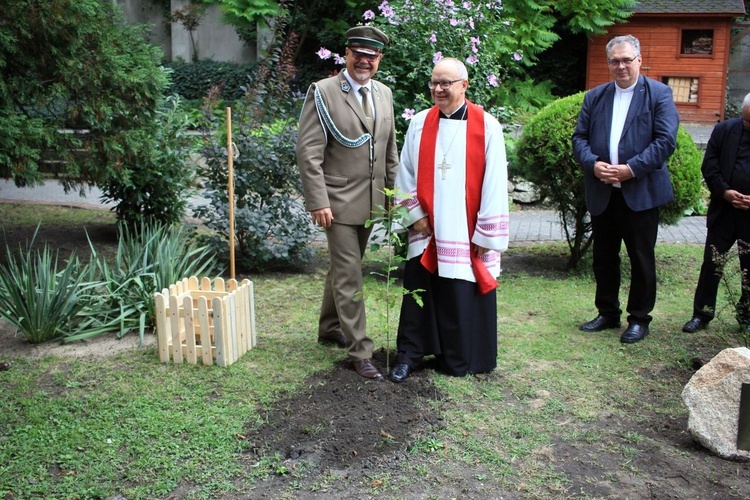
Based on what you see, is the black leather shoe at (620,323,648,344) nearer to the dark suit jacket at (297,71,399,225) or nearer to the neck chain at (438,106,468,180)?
the neck chain at (438,106,468,180)

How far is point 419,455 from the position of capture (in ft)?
13.2

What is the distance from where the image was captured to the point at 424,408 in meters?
4.53

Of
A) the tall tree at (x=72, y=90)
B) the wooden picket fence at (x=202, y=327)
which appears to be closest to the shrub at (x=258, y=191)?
the tall tree at (x=72, y=90)

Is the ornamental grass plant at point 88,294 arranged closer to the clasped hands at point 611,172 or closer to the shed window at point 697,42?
the clasped hands at point 611,172

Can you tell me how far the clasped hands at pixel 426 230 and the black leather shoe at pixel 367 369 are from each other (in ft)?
2.89

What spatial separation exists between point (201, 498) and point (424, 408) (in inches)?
56.0

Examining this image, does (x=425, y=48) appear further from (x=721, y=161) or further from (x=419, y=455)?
(x=419, y=455)

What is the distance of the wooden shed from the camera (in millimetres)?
16078

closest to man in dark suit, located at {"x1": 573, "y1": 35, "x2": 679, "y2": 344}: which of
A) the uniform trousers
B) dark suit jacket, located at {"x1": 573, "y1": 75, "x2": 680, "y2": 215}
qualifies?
dark suit jacket, located at {"x1": 573, "y1": 75, "x2": 680, "y2": 215}

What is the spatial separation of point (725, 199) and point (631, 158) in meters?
0.90

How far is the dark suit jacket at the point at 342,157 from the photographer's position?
4852 mm

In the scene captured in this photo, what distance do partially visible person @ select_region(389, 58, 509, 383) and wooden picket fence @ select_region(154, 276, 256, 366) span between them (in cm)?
110

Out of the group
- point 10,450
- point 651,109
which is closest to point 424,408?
point 10,450

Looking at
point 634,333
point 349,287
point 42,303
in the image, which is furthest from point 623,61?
point 42,303
